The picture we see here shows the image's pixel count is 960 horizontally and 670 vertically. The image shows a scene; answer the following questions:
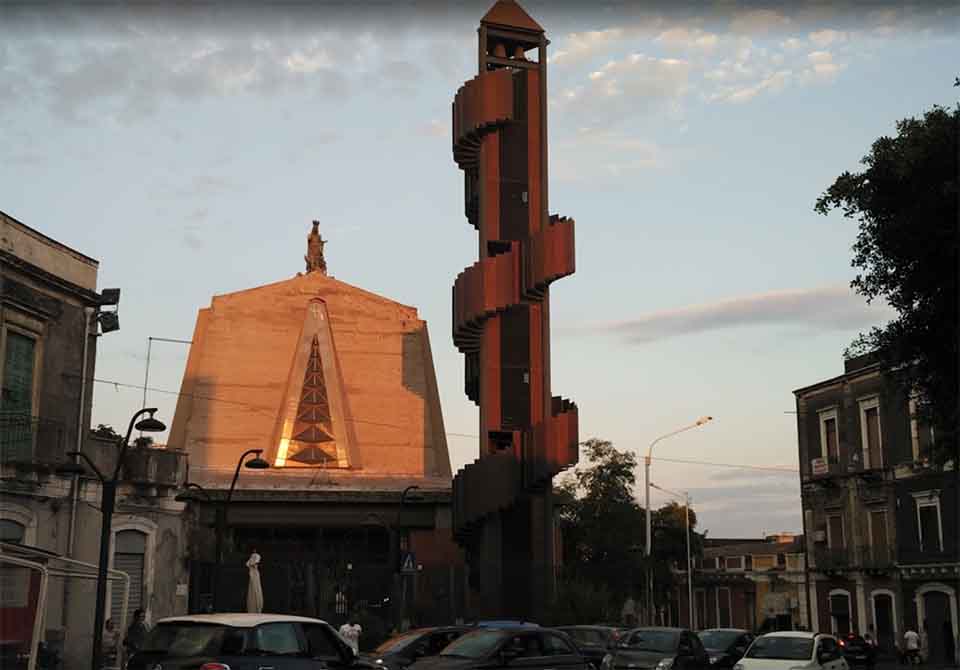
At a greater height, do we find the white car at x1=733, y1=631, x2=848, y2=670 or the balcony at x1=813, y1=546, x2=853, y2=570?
the balcony at x1=813, y1=546, x2=853, y2=570

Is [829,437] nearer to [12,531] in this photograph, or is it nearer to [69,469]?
[69,469]

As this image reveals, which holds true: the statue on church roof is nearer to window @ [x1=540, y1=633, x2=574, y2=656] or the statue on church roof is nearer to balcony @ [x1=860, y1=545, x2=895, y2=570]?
balcony @ [x1=860, y1=545, x2=895, y2=570]

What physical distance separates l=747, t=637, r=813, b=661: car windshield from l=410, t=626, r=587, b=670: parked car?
5.30 metres

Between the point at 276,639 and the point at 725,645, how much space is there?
15.8m

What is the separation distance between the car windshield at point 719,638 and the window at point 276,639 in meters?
15.3

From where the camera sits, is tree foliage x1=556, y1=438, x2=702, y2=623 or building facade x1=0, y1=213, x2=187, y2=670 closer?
building facade x1=0, y1=213, x2=187, y2=670

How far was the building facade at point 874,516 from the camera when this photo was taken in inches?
1593

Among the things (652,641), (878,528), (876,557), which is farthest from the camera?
(878,528)

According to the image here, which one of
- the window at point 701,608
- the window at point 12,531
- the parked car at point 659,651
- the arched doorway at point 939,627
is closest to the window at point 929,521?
the arched doorway at point 939,627

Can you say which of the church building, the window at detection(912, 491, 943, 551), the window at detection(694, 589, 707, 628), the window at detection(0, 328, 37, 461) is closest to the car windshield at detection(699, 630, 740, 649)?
the church building

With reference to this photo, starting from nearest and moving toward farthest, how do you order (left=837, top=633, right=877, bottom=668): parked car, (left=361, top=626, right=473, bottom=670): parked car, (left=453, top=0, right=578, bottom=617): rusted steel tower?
(left=361, top=626, right=473, bottom=670): parked car, (left=837, top=633, right=877, bottom=668): parked car, (left=453, top=0, right=578, bottom=617): rusted steel tower

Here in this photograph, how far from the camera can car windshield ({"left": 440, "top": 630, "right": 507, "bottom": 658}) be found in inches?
618

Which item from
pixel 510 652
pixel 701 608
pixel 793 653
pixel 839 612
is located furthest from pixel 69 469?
pixel 701 608

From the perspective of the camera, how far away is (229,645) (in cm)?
1255
